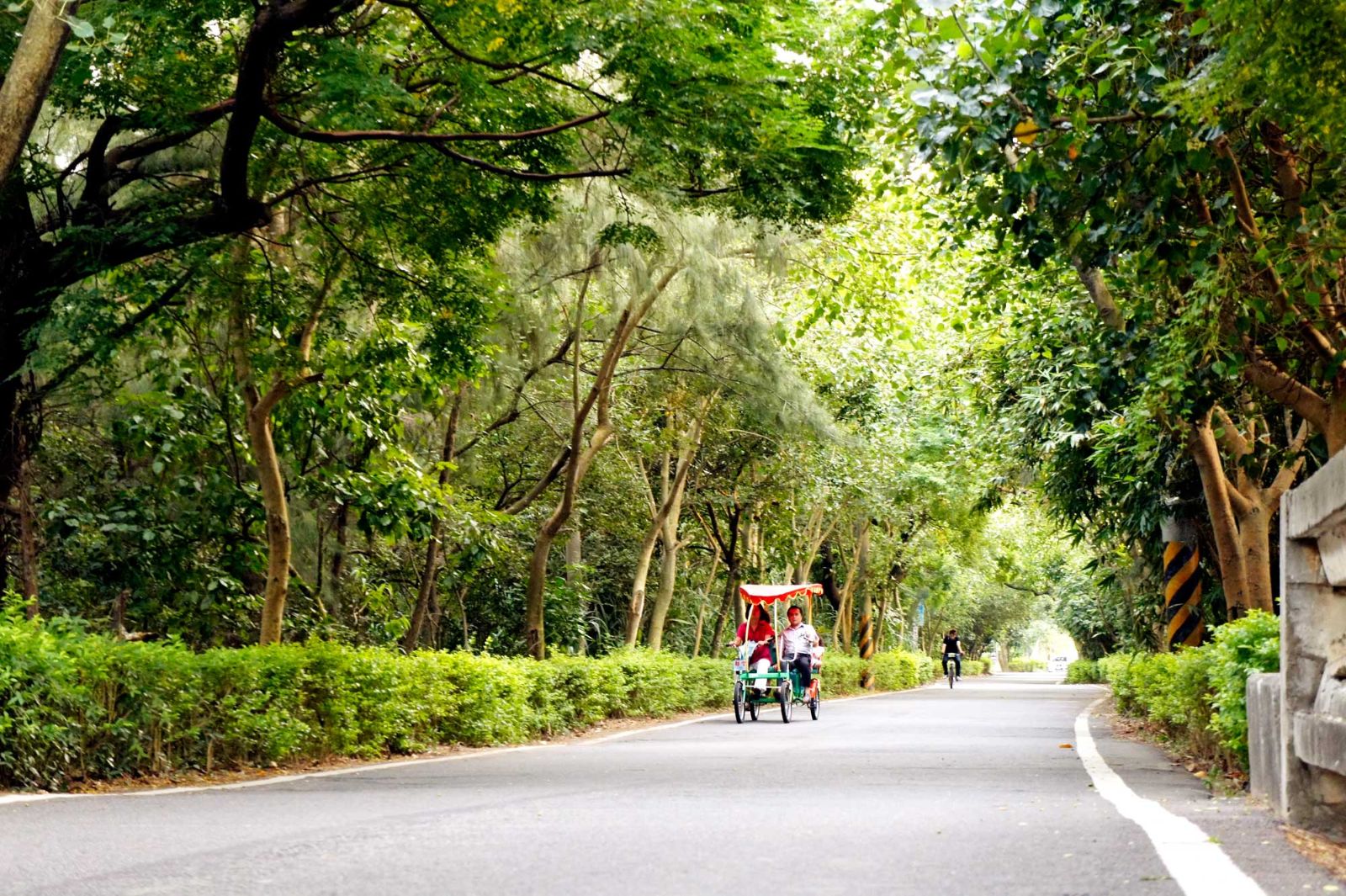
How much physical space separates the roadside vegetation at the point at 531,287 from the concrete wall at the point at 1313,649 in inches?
77.4

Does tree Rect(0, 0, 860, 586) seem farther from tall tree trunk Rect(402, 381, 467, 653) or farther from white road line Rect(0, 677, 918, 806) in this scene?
→ tall tree trunk Rect(402, 381, 467, 653)

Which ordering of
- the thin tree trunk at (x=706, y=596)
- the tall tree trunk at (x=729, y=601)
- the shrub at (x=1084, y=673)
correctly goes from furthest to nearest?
the shrub at (x=1084, y=673), the thin tree trunk at (x=706, y=596), the tall tree trunk at (x=729, y=601)

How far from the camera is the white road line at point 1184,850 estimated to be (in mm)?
5250

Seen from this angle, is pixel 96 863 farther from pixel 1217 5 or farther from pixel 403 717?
pixel 403 717

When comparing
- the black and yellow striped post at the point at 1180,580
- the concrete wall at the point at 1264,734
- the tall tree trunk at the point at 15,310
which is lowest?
the concrete wall at the point at 1264,734

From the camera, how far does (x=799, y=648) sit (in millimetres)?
22438

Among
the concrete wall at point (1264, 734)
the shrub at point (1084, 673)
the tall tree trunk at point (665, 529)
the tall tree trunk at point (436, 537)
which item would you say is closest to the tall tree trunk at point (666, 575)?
the tall tree trunk at point (665, 529)

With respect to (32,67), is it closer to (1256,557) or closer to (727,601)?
(1256,557)

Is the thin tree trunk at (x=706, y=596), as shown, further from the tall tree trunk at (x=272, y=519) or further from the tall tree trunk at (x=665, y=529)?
the tall tree trunk at (x=272, y=519)

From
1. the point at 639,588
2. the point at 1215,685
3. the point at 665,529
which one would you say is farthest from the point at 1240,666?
the point at 665,529

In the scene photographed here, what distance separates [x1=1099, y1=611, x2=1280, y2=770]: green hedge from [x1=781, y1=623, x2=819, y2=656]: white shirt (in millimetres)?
5696

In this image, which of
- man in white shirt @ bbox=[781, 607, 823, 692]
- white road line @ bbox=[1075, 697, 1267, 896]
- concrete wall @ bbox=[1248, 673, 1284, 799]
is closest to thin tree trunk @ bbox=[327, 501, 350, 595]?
man in white shirt @ bbox=[781, 607, 823, 692]

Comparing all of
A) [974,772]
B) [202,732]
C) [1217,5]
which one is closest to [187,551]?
[202,732]

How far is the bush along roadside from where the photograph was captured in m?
9.67
